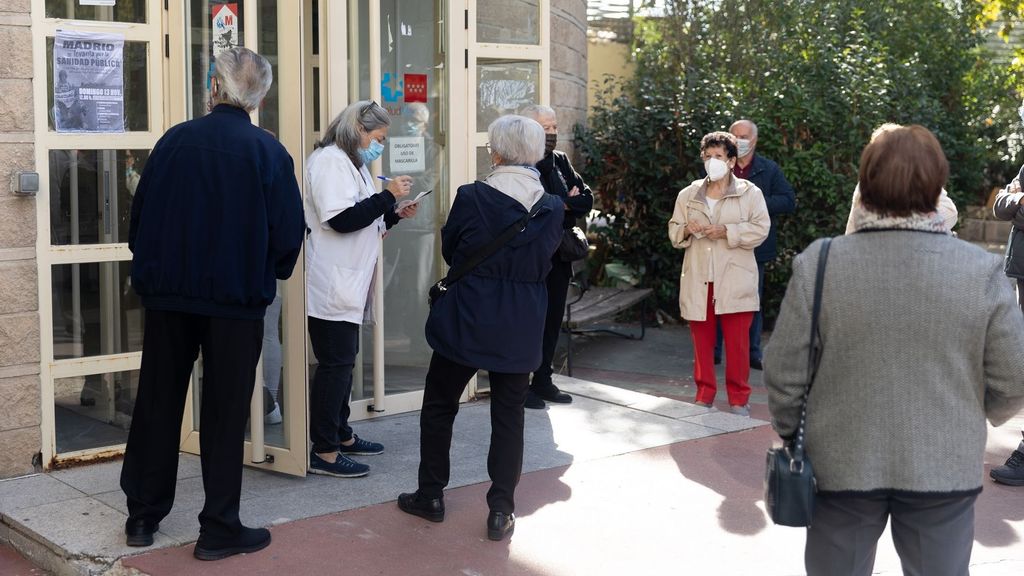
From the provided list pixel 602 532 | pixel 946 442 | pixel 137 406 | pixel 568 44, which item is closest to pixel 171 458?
pixel 137 406

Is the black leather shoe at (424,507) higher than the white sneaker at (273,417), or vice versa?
the white sneaker at (273,417)

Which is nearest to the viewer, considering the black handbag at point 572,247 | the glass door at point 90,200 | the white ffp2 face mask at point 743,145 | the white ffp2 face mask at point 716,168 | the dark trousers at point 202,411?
the dark trousers at point 202,411

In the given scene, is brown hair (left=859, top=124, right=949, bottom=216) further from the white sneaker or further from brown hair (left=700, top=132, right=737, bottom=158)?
brown hair (left=700, top=132, right=737, bottom=158)

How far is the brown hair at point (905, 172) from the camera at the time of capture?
3.16 meters

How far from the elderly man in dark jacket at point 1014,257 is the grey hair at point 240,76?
12.1 feet

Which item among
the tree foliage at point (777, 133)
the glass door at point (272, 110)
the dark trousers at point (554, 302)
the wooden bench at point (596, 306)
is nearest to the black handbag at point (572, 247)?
the dark trousers at point (554, 302)

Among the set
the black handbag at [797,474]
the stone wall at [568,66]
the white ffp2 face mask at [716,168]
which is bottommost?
the black handbag at [797,474]

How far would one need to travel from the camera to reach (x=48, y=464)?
5.66 meters

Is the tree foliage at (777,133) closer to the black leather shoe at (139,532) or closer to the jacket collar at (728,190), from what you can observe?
the jacket collar at (728,190)

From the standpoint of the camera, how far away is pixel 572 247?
269 inches

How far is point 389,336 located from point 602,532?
2.60 meters

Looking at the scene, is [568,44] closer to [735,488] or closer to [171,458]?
[735,488]

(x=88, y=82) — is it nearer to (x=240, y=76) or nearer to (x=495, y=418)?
(x=240, y=76)

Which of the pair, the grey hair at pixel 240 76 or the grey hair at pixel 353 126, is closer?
the grey hair at pixel 240 76
